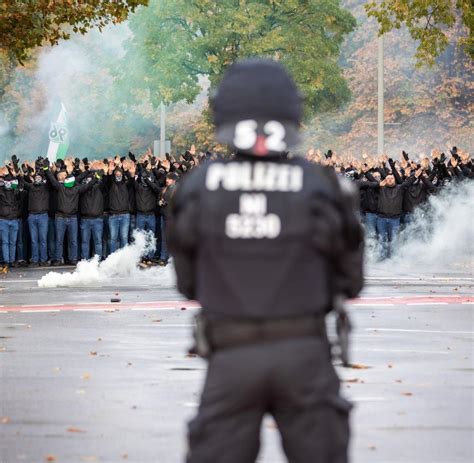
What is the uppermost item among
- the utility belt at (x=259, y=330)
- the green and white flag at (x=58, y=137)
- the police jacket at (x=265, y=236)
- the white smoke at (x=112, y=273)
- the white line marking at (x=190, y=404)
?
the green and white flag at (x=58, y=137)

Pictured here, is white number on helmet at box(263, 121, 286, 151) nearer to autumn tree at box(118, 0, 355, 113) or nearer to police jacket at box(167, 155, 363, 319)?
police jacket at box(167, 155, 363, 319)

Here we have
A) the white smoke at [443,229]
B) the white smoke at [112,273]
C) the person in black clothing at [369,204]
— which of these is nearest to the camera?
the white smoke at [112,273]

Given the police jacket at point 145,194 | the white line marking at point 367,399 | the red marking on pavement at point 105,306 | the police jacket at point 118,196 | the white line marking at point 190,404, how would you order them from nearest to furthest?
1. the white line marking at point 190,404
2. the white line marking at point 367,399
3. the red marking on pavement at point 105,306
4. the police jacket at point 118,196
5. the police jacket at point 145,194

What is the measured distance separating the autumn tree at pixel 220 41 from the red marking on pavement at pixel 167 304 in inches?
1230

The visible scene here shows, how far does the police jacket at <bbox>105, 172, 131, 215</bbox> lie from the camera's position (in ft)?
110

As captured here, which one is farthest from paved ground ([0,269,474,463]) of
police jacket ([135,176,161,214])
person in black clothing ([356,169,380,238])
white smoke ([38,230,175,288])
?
person in black clothing ([356,169,380,238])

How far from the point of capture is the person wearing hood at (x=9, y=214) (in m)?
32.8

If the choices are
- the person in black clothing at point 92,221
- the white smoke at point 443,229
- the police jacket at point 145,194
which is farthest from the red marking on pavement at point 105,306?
the white smoke at point 443,229

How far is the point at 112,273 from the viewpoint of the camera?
28641 millimetres

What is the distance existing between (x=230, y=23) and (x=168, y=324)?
35.8 metres

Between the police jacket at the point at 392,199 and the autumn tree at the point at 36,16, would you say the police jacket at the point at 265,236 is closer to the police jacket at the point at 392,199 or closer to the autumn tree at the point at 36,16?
the autumn tree at the point at 36,16

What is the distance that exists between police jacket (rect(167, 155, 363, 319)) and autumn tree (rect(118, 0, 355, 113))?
4765 cm

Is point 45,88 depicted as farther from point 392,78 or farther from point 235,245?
point 235,245

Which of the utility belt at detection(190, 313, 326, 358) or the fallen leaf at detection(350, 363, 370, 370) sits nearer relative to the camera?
the utility belt at detection(190, 313, 326, 358)
